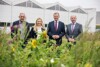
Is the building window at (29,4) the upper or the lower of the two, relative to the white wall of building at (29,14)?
upper

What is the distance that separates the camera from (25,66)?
179 centimetres

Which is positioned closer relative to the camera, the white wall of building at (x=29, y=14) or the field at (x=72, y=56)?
the field at (x=72, y=56)

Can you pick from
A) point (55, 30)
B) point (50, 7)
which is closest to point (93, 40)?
point (55, 30)

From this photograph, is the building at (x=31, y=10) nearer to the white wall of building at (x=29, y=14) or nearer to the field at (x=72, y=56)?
the white wall of building at (x=29, y=14)

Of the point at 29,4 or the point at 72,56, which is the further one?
the point at 29,4

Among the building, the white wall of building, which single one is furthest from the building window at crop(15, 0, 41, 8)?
the white wall of building

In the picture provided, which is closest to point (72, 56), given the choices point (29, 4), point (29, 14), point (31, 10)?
point (29, 4)

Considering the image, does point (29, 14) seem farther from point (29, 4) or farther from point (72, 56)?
point (72, 56)

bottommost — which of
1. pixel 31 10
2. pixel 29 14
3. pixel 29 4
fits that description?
pixel 29 14

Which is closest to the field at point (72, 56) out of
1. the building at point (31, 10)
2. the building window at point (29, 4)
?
the building at point (31, 10)

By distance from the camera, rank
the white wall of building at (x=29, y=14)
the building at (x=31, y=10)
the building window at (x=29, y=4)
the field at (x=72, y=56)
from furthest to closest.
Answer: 1. the building window at (x=29, y=4)
2. the building at (x=31, y=10)
3. the white wall of building at (x=29, y=14)
4. the field at (x=72, y=56)

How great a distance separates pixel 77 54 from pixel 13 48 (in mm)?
453

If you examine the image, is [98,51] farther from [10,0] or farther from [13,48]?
[10,0]

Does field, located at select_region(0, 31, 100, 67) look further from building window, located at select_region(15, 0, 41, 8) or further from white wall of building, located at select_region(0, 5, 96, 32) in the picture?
building window, located at select_region(15, 0, 41, 8)
